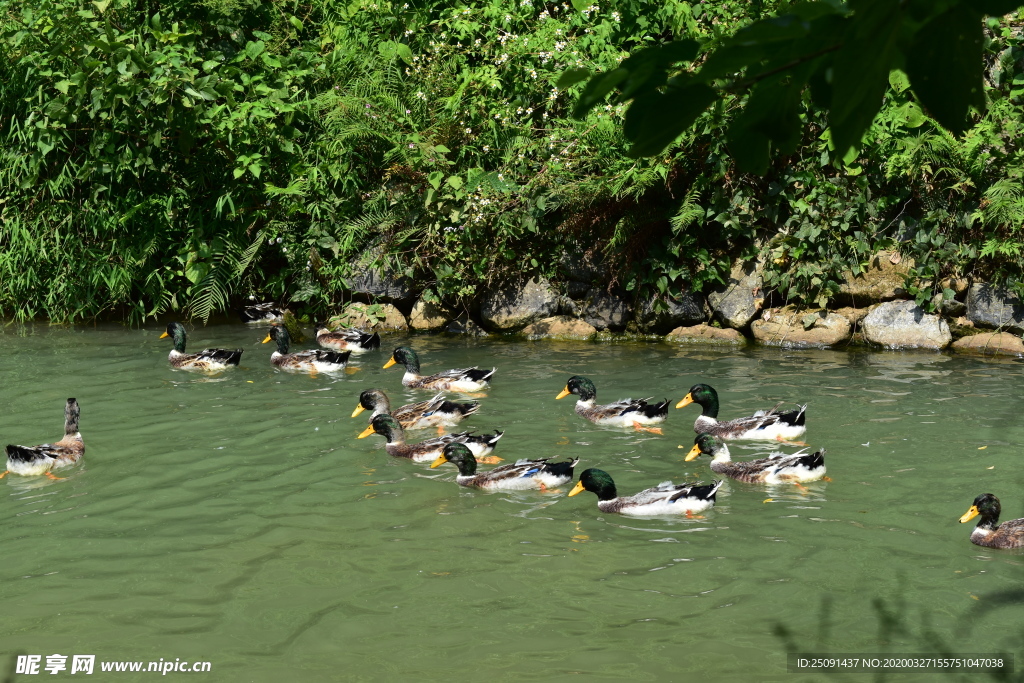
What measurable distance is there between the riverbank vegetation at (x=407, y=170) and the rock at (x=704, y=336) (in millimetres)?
629

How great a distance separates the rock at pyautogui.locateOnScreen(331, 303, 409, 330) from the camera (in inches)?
565

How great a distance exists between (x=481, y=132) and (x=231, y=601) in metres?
9.81

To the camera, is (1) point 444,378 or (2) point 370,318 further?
(2) point 370,318

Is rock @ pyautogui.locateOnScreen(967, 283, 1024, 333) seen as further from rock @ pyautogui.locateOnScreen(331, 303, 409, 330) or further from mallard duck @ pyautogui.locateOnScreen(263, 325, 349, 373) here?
mallard duck @ pyautogui.locateOnScreen(263, 325, 349, 373)

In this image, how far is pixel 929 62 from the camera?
5.37ft

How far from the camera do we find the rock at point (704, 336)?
1304cm

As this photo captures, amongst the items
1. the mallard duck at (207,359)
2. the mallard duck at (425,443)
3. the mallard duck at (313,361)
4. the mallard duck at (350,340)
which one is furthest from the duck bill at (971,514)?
the mallard duck at (207,359)

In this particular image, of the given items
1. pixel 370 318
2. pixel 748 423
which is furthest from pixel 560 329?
pixel 748 423

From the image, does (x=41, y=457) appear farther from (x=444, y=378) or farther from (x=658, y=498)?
(x=658, y=498)

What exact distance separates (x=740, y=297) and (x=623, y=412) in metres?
4.41

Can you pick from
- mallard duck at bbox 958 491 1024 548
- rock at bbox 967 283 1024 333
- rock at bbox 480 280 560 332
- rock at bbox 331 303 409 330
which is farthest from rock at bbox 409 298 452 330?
mallard duck at bbox 958 491 1024 548

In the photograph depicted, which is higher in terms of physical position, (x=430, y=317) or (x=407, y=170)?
(x=407, y=170)

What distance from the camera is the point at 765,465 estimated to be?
787 centimetres

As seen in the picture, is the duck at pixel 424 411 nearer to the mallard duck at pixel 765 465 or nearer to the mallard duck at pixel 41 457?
the mallard duck at pixel 765 465
